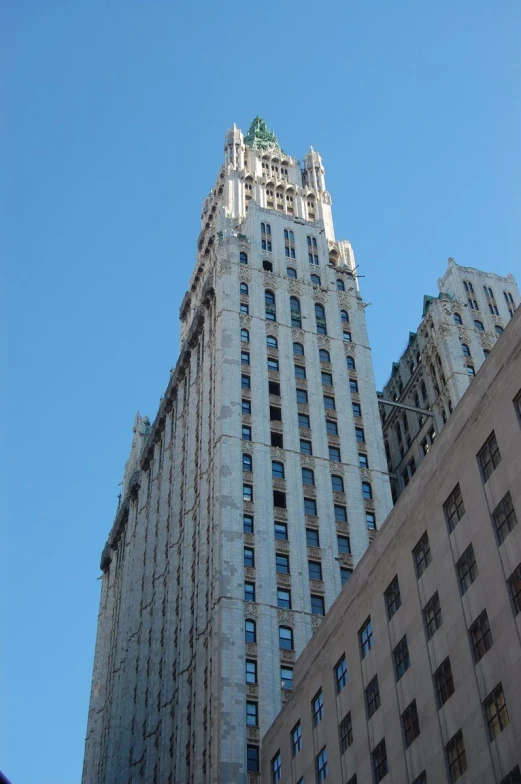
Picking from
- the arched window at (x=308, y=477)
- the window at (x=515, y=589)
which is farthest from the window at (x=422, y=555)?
the arched window at (x=308, y=477)

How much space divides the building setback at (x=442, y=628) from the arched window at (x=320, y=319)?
5221 cm

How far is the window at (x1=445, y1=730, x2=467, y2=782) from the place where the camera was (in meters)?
38.9

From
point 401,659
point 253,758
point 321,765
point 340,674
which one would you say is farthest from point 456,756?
point 253,758

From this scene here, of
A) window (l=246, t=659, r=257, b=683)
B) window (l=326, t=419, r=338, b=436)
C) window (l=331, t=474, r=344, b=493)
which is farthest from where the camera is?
window (l=326, t=419, r=338, b=436)

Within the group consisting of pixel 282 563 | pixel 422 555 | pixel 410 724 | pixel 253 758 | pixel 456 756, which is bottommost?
pixel 456 756

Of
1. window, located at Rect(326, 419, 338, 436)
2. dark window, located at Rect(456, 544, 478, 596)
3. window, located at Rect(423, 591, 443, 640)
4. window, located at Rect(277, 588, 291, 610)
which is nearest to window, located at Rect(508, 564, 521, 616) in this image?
dark window, located at Rect(456, 544, 478, 596)

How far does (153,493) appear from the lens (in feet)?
369

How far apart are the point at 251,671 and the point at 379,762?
27.1 meters

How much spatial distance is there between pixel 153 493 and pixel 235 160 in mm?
41455

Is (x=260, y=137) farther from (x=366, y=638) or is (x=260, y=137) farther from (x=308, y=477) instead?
(x=366, y=638)

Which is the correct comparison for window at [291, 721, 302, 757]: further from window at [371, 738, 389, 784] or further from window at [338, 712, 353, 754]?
window at [371, 738, 389, 784]

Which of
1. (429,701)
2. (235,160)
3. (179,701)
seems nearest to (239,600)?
(179,701)

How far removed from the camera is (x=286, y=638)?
245ft

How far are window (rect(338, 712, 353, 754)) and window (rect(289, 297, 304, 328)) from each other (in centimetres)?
5635
